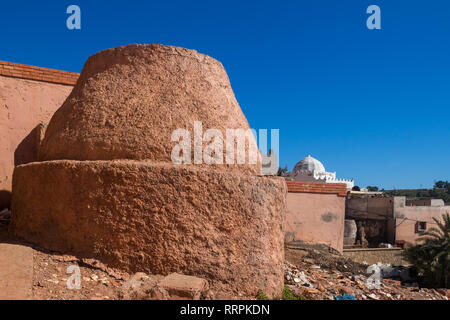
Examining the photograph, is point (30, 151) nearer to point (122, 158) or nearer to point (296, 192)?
point (122, 158)

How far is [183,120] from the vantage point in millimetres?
3242

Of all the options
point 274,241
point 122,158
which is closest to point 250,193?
point 274,241

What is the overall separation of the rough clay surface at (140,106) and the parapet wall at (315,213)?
6481 millimetres

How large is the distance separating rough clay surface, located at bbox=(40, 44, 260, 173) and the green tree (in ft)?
26.6

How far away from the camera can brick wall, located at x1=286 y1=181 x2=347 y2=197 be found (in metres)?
9.83

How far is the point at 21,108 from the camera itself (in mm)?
5117

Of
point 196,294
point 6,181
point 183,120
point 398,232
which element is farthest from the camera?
point 398,232

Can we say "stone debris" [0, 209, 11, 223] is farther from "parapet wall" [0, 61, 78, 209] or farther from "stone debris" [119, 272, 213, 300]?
"stone debris" [119, 272, 213, 300]

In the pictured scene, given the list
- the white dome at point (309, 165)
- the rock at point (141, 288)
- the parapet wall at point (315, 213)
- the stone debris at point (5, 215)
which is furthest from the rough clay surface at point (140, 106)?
the white dome at point (309, 165)

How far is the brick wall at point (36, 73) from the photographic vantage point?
509 centimetres

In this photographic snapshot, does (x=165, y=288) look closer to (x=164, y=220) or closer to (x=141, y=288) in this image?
(x=141, y=288)

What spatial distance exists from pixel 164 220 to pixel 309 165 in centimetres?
2696

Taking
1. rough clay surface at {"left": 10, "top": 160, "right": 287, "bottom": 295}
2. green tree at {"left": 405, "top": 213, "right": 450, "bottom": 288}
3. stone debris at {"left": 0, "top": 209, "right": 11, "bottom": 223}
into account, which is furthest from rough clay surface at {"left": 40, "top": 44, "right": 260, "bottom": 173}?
green tree at {"left": 405, "top": 213, "right": 450, "bottom": 288}
